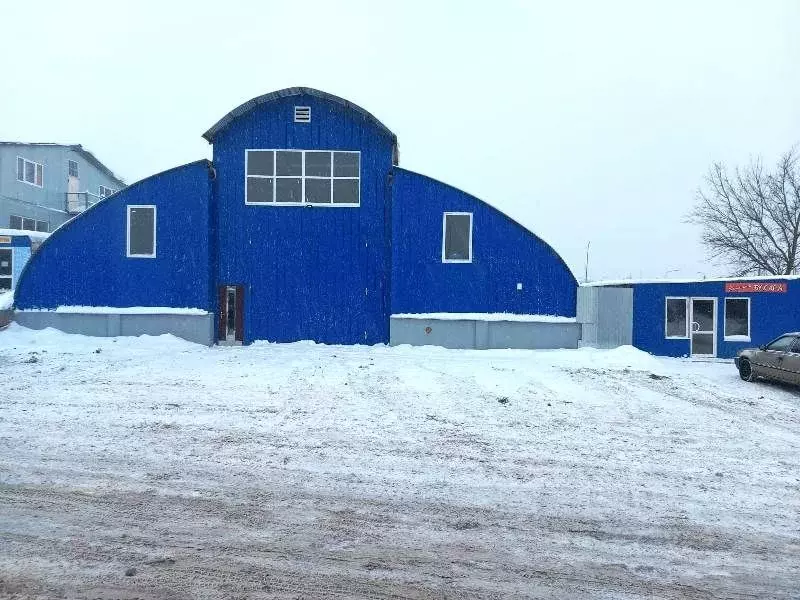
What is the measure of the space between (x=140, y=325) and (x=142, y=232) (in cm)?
340

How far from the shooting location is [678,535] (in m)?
4.64

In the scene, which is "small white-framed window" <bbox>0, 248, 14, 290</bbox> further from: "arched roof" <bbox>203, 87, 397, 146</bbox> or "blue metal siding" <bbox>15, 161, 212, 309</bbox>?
"arched roof" <bbox>203, 87, 397, 146</bbox>

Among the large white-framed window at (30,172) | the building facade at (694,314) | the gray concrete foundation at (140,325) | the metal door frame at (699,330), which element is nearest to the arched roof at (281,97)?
the gray concrete foundation at (140,325)

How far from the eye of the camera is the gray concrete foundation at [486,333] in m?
18.9

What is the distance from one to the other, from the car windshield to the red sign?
20.0 ft

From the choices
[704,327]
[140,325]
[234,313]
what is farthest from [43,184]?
[704,327]

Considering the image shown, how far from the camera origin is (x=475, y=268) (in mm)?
19016

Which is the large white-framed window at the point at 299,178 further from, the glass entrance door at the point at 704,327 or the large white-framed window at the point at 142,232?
the glass entrance door at the point at 704,327

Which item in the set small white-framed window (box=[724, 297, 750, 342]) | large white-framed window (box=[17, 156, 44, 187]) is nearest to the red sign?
small white-framed window (box=[724, 297, 750, 342])

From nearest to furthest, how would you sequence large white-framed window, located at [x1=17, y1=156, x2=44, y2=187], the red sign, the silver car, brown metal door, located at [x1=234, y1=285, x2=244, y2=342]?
the silver car → the red sign → brown metal door, located at [x1=234, y1=285, x2=244, y2=342] → large white-framed window, located at [x1=17, y1=156, x2=44, y2=187]

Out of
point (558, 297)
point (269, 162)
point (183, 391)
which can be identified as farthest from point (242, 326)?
point (558, 297)

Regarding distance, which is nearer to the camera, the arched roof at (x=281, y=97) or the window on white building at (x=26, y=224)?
the arched roof at (x=281, y=97)

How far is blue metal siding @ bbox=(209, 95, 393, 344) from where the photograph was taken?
19484 mm

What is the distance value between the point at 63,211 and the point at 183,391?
121ft
